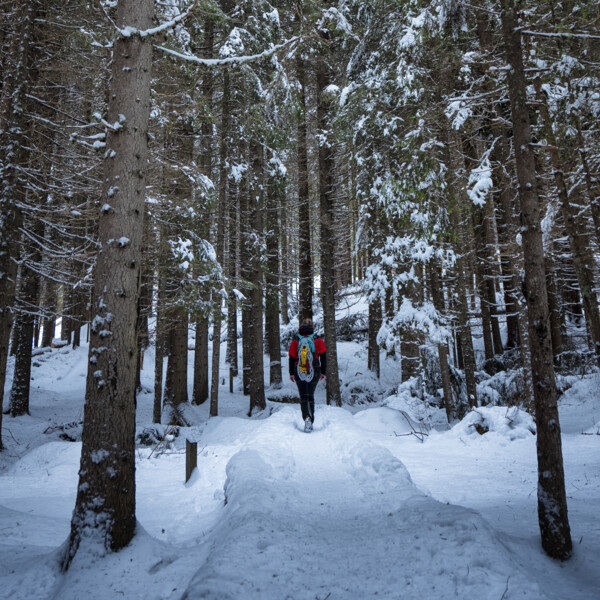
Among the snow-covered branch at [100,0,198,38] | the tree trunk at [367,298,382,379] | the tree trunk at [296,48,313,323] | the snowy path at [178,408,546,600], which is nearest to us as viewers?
the snowy path at [178,408,546,600]

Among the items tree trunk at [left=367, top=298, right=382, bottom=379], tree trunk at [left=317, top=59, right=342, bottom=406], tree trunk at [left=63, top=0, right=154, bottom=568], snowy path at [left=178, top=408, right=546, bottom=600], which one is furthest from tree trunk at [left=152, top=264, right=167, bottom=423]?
tree trunk at [left=367, top=298, right=382, bottom=379]

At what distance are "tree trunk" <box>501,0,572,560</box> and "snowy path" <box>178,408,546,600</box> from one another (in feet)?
Result: 2.37

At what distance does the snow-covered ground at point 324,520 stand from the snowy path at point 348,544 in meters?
0.01

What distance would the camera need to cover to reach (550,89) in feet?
24.0

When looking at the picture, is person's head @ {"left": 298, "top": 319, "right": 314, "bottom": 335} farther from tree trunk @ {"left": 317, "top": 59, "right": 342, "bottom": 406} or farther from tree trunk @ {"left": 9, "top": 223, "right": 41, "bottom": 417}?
tree trunk @ {"left": 9, "top": 223, "right": 41, "bottom": 417}

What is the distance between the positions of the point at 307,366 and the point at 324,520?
15.4ft

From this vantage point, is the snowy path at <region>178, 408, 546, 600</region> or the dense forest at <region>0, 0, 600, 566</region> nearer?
the snowy path at <region>178, 408, 546, 600</region>

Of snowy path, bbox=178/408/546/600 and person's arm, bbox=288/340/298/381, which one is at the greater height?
person's arm, bbox=288/340/298/381

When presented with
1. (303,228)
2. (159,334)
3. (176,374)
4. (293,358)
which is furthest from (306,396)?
(303,228)

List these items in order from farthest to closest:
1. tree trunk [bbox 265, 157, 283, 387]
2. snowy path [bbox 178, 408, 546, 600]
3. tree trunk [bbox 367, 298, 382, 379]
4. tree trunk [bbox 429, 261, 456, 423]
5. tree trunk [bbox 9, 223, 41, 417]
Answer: tree trunk [bbox 367, 298, 382, 379] < tree trunk [bbox 265, 157, 283, 387] < tree trunk [bbox 9, 223, 41, 417] < tree trunk [bbox 429, 261, 456, 423] < snowy path [bbox 178, 408, 546, 600]

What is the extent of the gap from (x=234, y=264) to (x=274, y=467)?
32.8 feet

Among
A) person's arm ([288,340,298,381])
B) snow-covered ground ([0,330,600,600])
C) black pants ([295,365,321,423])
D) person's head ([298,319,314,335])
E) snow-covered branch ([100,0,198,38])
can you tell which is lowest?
snow-covered ground ([0,330,600,600])

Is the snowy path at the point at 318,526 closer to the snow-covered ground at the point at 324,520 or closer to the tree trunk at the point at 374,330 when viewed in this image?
the snow-covered ground at the point at 324,520

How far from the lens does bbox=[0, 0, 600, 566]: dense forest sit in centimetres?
396
